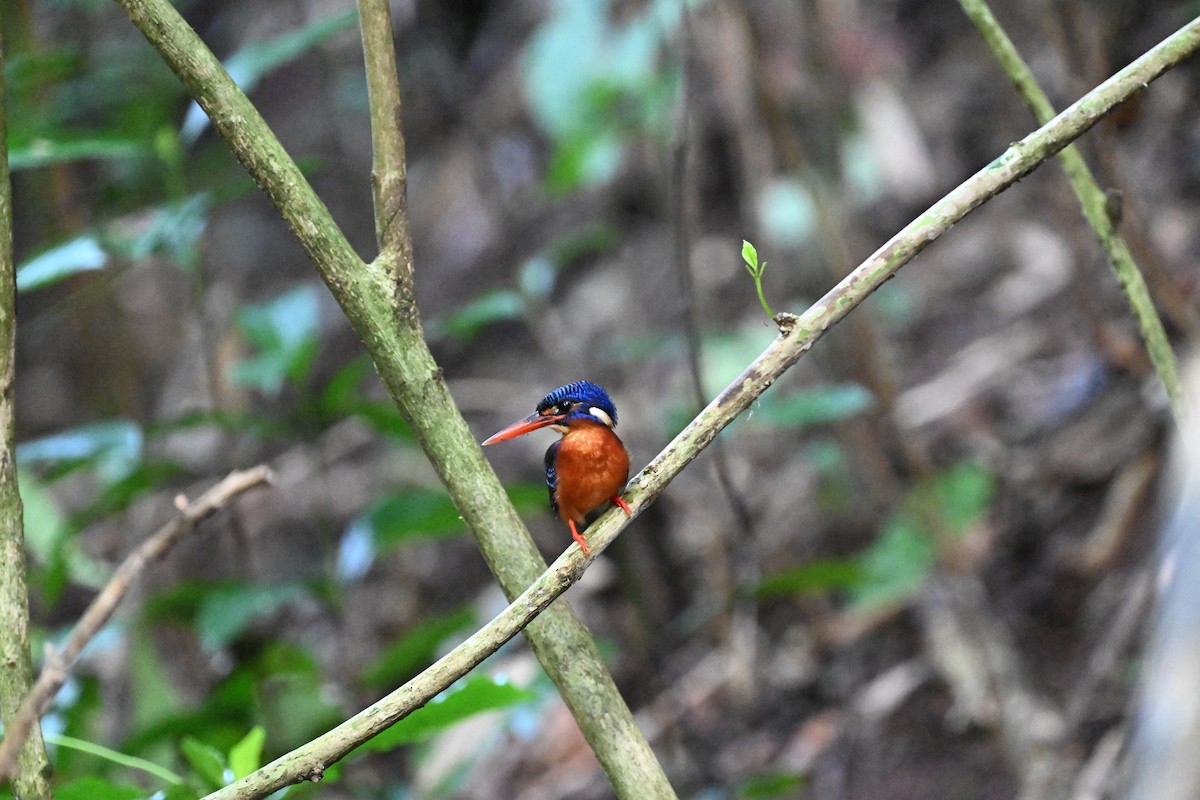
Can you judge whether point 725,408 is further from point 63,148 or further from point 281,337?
point 281,337

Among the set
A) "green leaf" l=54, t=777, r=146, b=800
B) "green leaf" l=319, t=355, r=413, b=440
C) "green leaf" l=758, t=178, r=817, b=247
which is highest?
"green leaf" l=758, t=178, r=817, b=247

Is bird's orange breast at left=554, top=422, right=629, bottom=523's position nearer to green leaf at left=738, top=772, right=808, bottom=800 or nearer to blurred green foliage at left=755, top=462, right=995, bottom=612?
green leaf at left=738, top=772, right=808, bottom=800

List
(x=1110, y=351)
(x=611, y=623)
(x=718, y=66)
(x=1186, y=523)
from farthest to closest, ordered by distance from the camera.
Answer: (x=718, y=66) < (x=611, y=623) < (x=1110, y=351) < (x=1186, y=523)

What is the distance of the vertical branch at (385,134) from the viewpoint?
1485 millimetres

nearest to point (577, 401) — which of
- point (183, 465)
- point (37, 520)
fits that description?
point (183, 465)

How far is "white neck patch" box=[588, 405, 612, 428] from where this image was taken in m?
1.96

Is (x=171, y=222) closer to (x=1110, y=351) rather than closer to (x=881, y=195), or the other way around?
(x=1110, y=351)

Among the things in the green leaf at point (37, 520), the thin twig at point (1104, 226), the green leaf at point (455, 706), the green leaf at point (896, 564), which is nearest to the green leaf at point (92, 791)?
the green leaf at point (455, 706)

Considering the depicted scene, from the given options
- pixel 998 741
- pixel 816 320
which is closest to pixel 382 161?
pixel 816 320

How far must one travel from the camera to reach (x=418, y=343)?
146 centimetres

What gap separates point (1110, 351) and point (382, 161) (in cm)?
320

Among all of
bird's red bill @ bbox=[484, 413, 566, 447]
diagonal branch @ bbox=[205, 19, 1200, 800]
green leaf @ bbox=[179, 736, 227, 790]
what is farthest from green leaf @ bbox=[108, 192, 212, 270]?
diagonal branch @ bbox=[205, 19, 1200, 800]

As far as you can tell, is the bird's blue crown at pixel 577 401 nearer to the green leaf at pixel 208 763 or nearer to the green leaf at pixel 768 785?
the green leaf at pixel 208 763

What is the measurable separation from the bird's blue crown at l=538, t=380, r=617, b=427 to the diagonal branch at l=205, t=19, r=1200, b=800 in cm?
54
